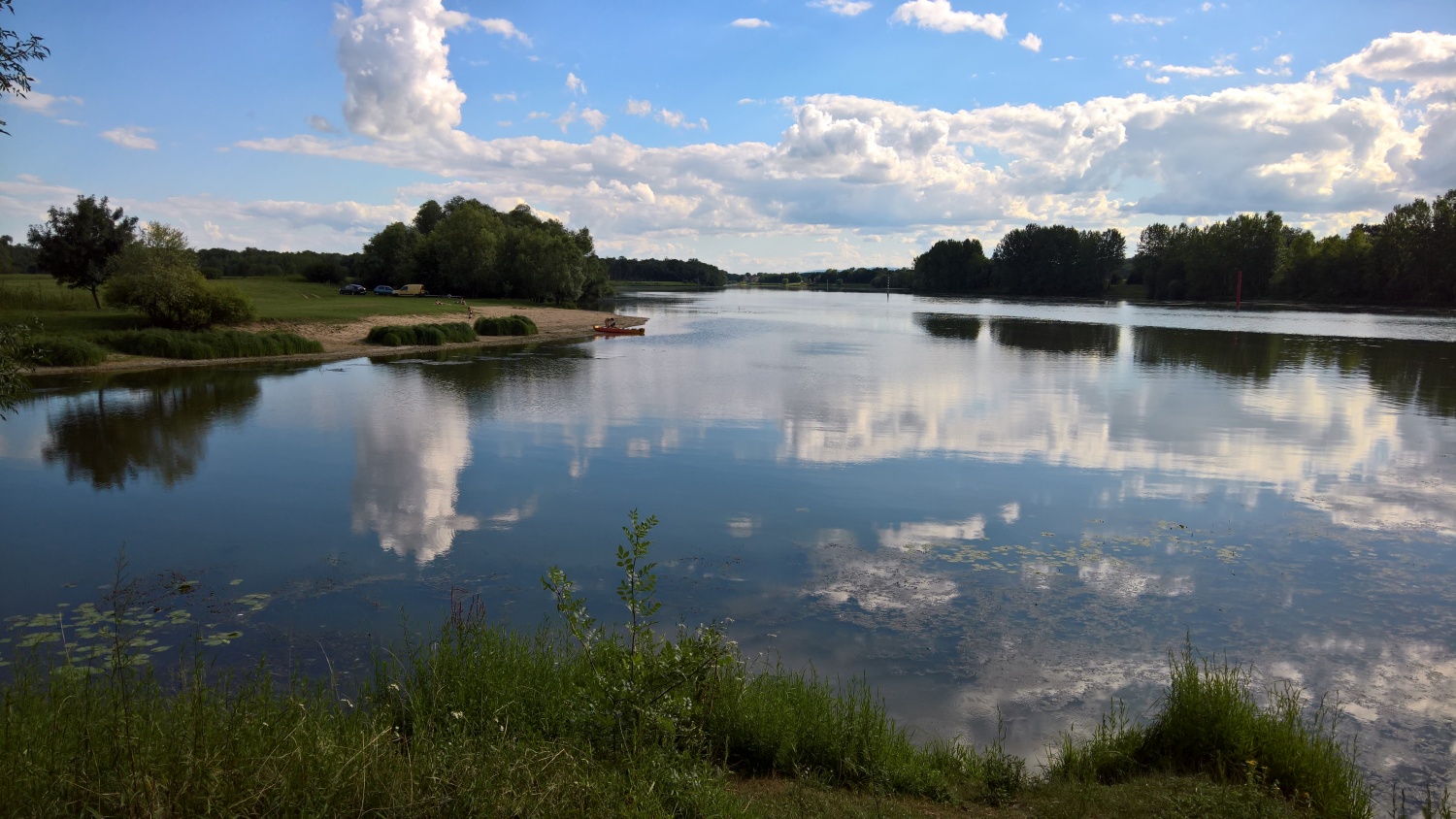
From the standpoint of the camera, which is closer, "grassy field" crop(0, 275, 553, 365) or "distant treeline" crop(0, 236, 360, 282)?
"grassy field" crop(0, 275, 553, 365)

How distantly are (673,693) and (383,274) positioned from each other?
9050 centimetres

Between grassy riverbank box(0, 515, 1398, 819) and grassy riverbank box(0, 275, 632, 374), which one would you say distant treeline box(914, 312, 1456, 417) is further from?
grassy riverbank box(0, 275, 632, 374)

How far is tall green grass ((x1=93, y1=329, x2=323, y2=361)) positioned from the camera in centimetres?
3177

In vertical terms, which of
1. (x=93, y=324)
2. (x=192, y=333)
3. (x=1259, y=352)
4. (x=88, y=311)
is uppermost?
(x=88, y=311)

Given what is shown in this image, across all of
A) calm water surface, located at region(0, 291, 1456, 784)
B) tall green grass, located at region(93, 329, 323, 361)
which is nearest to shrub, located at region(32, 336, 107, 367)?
tall green grass, located at region(93, 329, 323, 361)

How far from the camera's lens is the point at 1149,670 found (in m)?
7.77

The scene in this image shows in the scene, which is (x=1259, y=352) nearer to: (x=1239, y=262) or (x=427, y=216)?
(x=1239, y=262)

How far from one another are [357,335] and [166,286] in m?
9.69

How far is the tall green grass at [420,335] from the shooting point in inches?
1654

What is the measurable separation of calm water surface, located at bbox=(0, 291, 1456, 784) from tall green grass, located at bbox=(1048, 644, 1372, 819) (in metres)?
0.52

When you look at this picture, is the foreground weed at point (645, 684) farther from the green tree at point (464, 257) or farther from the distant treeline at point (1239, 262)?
the distant treeline at point (1239, 262)

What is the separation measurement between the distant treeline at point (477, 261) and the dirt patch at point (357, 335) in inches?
565

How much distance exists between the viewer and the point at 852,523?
12289 millimetres

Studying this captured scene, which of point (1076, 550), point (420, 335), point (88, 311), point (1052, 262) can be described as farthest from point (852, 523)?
point (1052, 262)
